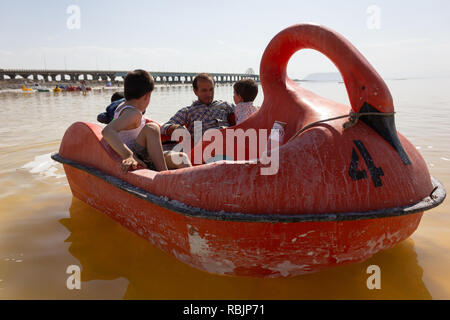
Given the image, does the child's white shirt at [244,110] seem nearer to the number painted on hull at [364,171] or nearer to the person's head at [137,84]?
the person's head at [137,84]

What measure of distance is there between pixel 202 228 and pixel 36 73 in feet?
230

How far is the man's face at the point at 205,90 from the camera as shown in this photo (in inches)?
141

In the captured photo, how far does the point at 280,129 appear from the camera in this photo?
2.72 metres

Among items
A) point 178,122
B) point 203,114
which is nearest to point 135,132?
point 178,122

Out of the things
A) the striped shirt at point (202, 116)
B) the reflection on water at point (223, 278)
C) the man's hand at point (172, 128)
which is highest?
the striped shirt at point (202, 116)

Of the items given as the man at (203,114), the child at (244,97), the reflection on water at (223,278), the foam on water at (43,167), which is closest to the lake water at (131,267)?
the reflection on water at (223,278)

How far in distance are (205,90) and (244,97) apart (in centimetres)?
45

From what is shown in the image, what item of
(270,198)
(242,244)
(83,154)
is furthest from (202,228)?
(83,154)

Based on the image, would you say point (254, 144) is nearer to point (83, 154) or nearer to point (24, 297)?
point (83, 154)

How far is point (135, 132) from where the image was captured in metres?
2.92
